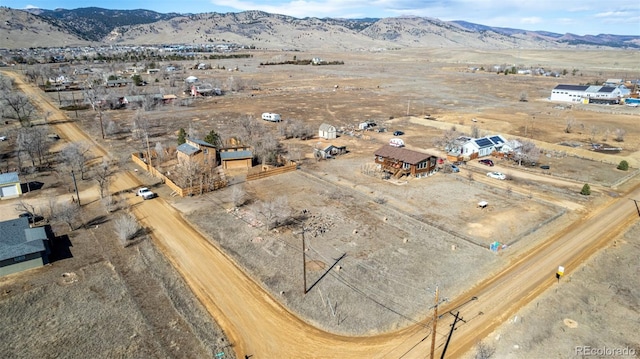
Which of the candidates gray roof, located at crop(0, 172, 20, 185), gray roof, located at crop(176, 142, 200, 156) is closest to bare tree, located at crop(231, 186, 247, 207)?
gray roof, located at crop(176, 142, 200, 156)

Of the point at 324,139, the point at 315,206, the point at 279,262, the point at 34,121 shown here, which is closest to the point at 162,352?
the point at 279,262

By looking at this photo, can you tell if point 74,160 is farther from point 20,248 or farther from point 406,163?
point 406,163

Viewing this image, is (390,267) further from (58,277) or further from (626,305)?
(58,277)

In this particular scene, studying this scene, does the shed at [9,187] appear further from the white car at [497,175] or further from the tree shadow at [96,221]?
the white car at [497,175]

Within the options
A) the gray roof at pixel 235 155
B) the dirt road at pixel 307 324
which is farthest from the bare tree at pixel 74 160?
the gray roof at pixel 235 155

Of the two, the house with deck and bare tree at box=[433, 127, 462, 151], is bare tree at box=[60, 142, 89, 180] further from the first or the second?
bare tree at box=[433, 127, 462, 151]

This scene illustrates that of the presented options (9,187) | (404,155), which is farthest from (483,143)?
(9,187)
